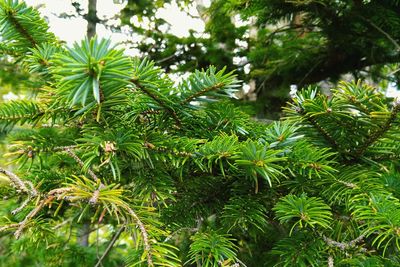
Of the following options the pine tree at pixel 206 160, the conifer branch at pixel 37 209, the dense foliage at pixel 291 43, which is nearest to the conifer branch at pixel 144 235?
the pine tree at pixel 206 160

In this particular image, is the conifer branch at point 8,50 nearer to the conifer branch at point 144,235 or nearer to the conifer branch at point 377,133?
the conifer branch at point 144,235

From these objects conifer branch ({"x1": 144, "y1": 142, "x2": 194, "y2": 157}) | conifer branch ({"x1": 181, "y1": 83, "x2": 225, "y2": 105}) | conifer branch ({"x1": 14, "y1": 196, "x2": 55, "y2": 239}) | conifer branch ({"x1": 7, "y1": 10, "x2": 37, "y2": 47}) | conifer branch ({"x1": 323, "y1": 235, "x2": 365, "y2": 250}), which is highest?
conifer branch ({"x1": 7, "y1": 10, "x2": 37, "y2": 47})

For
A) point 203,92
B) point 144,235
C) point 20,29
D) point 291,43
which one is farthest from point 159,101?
point 291,43

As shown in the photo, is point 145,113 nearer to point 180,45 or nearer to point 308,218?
point 308,218

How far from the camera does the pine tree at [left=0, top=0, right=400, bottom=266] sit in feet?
1.99

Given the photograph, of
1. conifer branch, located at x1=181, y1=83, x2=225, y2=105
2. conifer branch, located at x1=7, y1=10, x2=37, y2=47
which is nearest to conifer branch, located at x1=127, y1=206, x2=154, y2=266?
conifer branch, located at x1=181, y1=83, x2=225, y2=105

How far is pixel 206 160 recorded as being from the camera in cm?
72

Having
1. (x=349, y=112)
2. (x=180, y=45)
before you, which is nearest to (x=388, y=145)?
(x=349, y=112)

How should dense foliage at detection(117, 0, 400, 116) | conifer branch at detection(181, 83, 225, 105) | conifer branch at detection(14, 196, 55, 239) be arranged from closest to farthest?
conifer branch at detection(14, 196, 55, 239) < conifer branch at detection(181, 83, 225, 105) < dense foliage at detection(117, 0, 400, 116)

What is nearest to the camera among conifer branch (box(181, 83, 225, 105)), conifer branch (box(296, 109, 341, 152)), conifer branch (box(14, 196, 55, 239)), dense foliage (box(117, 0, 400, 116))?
conifer branch (box(14, 196, 55, 239))

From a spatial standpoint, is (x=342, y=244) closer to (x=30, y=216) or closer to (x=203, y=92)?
(x=203, y=92)

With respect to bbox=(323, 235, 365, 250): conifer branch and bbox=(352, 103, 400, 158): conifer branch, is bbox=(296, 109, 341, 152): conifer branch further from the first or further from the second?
bbox=(323, 235, 365, 250): conifer branch

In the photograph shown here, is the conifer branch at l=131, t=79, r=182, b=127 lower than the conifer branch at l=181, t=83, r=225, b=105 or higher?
lower

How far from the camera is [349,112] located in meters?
0.76
